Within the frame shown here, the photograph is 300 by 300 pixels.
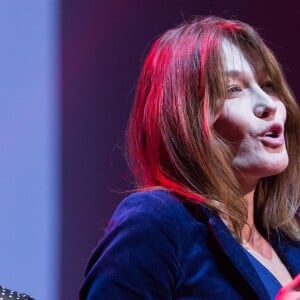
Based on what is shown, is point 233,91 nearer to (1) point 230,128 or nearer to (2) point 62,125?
(1) point 230,128

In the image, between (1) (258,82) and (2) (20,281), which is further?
(2) (20,281)

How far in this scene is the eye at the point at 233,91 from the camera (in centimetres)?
95

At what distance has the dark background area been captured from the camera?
1242 millimetres

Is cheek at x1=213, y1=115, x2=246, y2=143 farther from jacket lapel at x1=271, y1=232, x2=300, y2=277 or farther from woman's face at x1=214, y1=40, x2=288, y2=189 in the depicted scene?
jacket lapel at x1=271, y1=232, x2=300, y2=277

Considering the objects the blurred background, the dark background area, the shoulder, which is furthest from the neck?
the dark background area

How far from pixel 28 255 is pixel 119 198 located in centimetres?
20

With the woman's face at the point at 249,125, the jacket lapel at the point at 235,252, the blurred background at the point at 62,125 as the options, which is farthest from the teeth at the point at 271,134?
the blurred background at the point at 62,125

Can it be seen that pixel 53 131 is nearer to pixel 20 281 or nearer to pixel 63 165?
pixel 63 165

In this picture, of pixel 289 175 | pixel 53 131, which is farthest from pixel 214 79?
pixel 53 131

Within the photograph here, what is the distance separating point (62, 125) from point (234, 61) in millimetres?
368

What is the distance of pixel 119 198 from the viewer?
1.32m

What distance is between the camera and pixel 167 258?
837 mm

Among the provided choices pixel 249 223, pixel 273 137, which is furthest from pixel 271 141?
pixel 249 223

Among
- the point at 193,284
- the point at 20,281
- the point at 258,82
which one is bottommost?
the point at 20,281
